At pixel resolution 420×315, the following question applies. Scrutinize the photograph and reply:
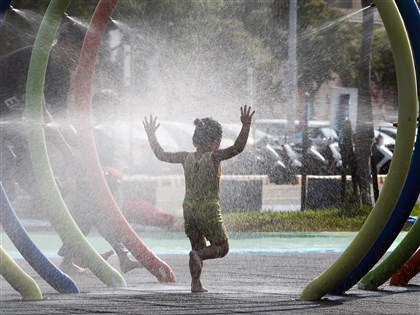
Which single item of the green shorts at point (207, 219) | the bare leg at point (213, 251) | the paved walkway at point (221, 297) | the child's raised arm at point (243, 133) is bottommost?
the paved walkway at point (221, 297)

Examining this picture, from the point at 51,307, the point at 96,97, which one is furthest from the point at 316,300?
the point at 96,97

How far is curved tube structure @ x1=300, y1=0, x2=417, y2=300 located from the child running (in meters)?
0.93

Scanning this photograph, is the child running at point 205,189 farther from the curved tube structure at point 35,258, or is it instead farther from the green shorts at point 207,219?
the curved tube structure at point 35,258

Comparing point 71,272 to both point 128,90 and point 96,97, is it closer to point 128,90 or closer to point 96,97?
point 96,97

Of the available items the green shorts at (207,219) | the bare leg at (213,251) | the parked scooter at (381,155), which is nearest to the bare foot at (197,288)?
the bare leg at (213,251)

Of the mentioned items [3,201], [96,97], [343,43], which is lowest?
[3,201]

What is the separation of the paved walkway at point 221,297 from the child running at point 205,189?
1.17 ft

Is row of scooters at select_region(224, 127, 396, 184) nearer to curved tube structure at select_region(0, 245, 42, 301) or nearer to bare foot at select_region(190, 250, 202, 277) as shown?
bare foot at select_region(190, 250, 202, 277)

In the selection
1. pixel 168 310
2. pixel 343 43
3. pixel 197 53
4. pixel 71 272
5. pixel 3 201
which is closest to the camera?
pixel 168 310

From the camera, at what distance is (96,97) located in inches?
425

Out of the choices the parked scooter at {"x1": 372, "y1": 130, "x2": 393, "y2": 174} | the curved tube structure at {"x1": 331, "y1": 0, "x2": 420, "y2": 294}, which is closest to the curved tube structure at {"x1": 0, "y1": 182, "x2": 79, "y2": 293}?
the curved tube structure at {"x1": 331, "y1": 0, "x2": 420, "y2": 294}

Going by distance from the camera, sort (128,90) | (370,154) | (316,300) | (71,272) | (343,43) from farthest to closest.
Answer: (343,43), (128,90), (370,154), (71,272), (316,300)

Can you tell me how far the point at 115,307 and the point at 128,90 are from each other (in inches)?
425

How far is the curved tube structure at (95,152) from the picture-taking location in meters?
9.54
